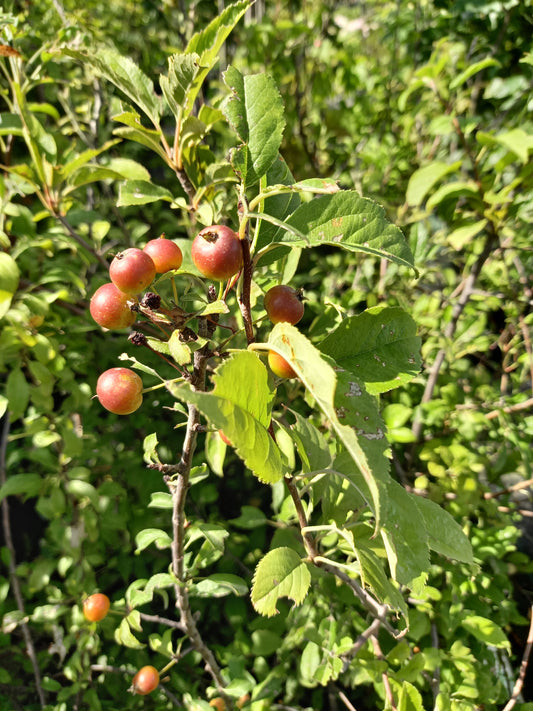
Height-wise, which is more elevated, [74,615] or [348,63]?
[348,63]

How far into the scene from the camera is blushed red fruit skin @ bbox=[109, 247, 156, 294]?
0.54 meters

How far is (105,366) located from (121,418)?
0.27 meters

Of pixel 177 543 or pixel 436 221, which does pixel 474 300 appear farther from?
pixel 177 543

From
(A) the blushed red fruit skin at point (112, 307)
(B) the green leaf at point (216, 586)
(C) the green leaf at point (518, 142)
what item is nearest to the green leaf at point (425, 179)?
(C) the green leaf at point (518, 142)

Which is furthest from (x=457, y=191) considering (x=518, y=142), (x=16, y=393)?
(x=16, y=393)

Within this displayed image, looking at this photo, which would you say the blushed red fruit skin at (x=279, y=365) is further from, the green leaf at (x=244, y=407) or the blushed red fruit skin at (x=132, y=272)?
the blushed red fruit skin at (x=132, y=272)

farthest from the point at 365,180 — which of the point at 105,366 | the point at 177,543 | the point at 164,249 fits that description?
the point at 177,543

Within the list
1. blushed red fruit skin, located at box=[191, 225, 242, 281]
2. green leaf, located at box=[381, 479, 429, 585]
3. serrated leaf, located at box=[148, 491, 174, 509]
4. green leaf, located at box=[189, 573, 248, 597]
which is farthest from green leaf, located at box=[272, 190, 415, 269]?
green leaf, located at box=[189, 573, 248, 597]

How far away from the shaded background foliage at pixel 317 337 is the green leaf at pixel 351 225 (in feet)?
1.01

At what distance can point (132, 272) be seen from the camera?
543mm

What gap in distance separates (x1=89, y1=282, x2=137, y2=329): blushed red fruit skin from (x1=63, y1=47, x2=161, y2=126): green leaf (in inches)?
13.6

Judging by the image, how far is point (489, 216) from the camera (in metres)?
1.21

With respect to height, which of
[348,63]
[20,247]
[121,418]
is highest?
[348,63]

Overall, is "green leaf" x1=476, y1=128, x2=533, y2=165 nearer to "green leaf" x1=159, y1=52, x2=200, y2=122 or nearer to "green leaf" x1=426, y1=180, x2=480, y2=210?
"green leaf" x1=426, y1=180, x2=480, y2=210
